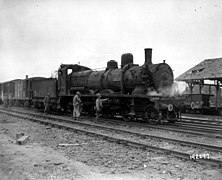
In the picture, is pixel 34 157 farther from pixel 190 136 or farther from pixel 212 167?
pixel 190 136

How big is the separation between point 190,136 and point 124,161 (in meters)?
4.47

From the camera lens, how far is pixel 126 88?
15.6 meters

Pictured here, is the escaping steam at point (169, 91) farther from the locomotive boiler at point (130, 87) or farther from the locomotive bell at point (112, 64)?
the locomotive bell at point (112, 64)

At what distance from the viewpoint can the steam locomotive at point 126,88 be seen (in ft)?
46.3

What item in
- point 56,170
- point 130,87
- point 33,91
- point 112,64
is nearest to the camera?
point 56,170

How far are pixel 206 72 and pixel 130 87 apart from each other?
1278 cm

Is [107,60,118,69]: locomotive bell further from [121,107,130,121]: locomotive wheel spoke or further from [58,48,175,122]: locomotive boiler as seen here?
[121,107,130,121]: locomotive wheel spoke

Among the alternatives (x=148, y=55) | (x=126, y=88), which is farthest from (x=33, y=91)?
(x=148, y=55)

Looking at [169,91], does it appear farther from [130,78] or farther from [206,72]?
[206,72]

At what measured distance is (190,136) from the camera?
10.4 m

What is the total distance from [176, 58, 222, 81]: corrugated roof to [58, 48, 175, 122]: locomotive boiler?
10111 mm

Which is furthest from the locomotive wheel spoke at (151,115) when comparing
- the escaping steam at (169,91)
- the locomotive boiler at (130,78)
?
the locomotive boiler at (130,78)

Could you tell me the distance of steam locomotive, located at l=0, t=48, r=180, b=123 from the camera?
14102 mm

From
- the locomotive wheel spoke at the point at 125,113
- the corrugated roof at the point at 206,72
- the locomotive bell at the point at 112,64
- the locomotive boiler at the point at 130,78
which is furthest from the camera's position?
the corrugated roof at the point at 206,72
